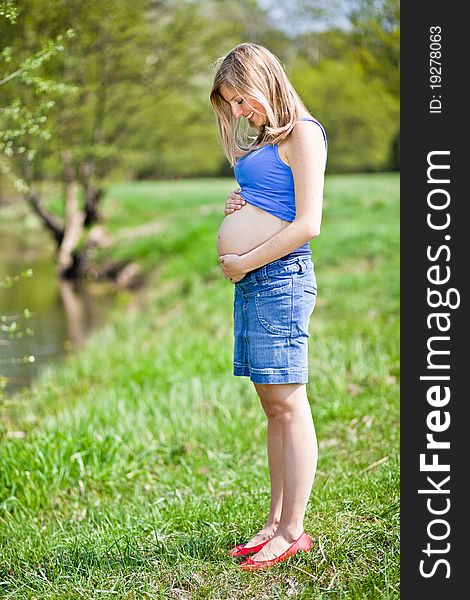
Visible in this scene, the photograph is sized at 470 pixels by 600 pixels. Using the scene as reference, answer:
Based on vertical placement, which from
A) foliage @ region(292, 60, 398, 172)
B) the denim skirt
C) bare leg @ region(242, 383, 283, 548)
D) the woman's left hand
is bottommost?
bare leg @ region(242, 383, 283, 548)

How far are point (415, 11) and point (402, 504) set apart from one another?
1.75 metres

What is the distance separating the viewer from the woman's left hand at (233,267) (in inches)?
122

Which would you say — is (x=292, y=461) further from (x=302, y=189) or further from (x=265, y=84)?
(x=265, y=84)

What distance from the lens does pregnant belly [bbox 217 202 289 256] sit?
3100 millimetres

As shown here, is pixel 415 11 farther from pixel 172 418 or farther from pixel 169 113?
pixel 169 113

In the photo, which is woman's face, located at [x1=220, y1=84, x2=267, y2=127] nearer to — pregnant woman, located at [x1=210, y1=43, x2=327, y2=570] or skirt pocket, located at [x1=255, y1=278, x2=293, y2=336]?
pregnant woman, located at [x1=210, y1=43, x2=327, y2=570]

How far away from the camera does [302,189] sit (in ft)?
9.82

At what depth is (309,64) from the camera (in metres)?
45.4

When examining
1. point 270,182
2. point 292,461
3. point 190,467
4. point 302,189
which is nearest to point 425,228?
point 302,189

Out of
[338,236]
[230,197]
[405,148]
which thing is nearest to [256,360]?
[230,197]

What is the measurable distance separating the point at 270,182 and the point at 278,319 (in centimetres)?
49

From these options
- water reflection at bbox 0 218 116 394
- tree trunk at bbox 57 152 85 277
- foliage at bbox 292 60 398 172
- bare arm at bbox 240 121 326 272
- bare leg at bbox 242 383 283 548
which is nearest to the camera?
bare arm at bbox 240 121 326 272

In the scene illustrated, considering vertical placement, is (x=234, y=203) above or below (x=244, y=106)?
below

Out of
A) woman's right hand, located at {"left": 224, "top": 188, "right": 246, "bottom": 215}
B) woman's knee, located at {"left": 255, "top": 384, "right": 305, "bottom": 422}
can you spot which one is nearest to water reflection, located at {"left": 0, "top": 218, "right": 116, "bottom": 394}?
woman's right hand, located at {"left": 224, "top": 188, "right": 246, "bottom": 215}
